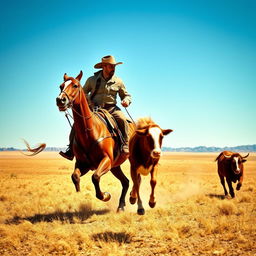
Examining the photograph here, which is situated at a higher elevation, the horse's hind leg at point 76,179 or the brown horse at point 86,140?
the brown horse at point 86,140

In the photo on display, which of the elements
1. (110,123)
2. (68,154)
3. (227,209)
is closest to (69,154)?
(68,154)

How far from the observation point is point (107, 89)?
25.8 ft

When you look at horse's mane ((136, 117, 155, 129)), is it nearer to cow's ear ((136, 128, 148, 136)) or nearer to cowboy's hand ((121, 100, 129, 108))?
cow's ear ((136, 128, 148, 136))

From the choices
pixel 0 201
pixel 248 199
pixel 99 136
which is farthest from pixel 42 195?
pixel 248 199

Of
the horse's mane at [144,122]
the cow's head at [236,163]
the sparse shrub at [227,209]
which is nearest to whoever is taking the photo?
the horse's mane at [144,122]

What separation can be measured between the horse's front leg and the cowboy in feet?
4.25

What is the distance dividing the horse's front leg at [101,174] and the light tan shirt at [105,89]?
6.93 feet

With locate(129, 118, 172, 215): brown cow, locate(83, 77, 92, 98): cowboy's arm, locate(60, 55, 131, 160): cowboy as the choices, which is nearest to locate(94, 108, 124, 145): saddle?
locate(60, 55, 131, 160): cowboy

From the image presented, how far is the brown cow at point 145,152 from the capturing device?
566 cm

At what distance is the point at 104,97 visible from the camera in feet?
26.2

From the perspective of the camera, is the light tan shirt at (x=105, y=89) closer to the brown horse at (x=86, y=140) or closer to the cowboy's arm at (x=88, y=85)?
the cowboy's arm at (x=88, y=85)

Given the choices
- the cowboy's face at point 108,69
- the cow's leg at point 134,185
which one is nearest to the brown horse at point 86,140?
the cow's leg at point 134,185

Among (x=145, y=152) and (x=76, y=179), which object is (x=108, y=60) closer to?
(x=145, y=152)

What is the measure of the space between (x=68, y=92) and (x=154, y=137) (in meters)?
2.13
